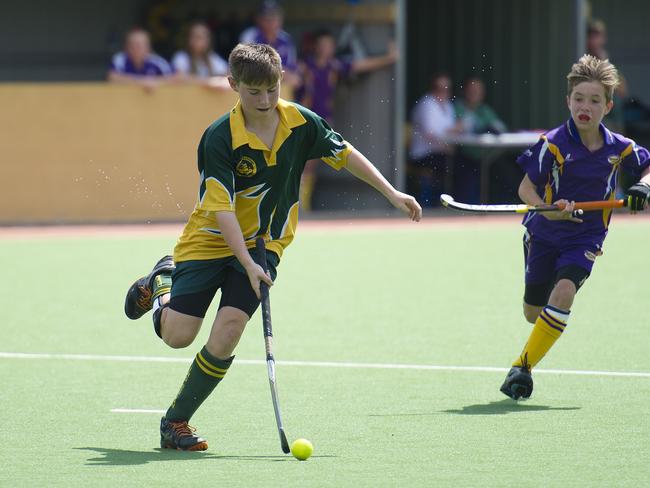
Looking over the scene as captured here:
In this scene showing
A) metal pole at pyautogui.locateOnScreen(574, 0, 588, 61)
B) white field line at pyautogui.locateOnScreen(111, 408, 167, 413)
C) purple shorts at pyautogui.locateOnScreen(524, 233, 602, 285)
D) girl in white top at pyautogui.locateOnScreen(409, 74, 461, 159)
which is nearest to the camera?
white field line at pyautogui.locateOnScreen(111, 408, 167, 413)

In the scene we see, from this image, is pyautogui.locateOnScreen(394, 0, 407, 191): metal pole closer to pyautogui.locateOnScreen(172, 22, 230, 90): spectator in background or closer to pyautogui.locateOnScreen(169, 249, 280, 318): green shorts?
pyautogui.locateOnScreen(172, 22, 230, 90): spectator in background

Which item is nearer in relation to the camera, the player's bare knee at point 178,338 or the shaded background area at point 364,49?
the player's bare knee at point 178,338

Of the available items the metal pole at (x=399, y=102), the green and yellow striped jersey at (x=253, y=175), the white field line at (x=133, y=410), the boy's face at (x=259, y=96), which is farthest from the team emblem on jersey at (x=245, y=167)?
the metal pole at (x=399, y=102)

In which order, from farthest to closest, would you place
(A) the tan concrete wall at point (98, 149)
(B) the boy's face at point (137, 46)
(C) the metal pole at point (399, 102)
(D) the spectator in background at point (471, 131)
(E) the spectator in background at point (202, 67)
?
(C) the metal pole at point (399, 102) < (D) the spectator in background at point (471, 131) < (E) the spectator in background at point (202, 67) < (A) the tan concrete wall at point (98, 149) < (B) the boy's face at point (137, 46)

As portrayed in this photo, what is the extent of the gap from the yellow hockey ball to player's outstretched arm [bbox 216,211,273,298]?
62 cm

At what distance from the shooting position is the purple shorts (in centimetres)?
640

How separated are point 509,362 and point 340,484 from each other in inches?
111

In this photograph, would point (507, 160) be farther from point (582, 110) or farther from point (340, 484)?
point (340, 484)

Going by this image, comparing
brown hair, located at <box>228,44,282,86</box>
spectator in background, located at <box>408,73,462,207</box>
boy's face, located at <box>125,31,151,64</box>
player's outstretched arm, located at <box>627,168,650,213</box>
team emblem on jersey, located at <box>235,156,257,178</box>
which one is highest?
brown hair, located at <box>228,44,282,86</box>

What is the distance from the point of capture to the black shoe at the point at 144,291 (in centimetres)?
622

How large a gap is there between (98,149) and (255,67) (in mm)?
9693

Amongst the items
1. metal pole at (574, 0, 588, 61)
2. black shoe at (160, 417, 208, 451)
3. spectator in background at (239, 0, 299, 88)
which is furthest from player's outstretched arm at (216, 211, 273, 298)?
metal pole at (574, 0, 588, 61)

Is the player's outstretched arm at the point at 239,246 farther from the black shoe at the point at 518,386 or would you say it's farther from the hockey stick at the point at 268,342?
the black shoe at the point at 518,386

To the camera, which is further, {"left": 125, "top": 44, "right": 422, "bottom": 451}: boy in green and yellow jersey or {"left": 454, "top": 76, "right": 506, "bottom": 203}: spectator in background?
{"left": 454, "top": 76, "right": 506, "bottom": 203}: spectator in background
